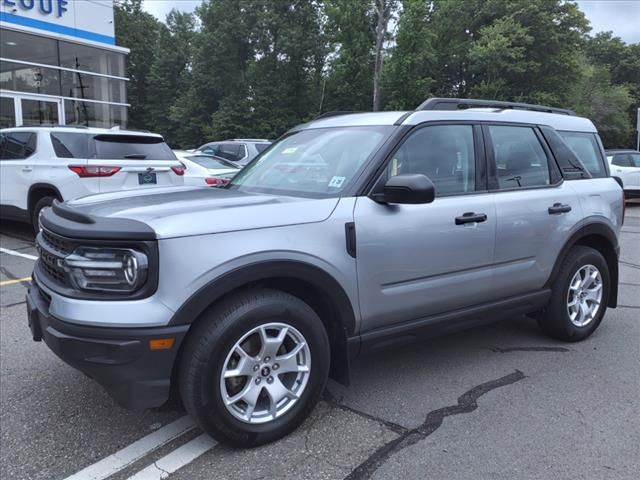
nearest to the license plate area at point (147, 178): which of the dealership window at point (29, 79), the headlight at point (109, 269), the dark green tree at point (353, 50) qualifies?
the headlight at point (109, 269)

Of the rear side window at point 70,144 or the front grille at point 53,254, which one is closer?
the front grille at point 53,254

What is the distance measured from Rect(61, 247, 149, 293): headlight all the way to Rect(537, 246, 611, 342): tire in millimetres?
3164

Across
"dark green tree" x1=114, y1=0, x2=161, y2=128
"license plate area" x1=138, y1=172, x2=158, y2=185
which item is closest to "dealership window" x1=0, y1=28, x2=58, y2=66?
"license plate area" x1=138, y1=172, x2=158, y2=185

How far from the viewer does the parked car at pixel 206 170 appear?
391 inches

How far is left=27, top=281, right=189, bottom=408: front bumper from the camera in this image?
2455 mm

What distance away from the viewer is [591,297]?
180 inches

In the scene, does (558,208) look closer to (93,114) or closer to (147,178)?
(147,178)

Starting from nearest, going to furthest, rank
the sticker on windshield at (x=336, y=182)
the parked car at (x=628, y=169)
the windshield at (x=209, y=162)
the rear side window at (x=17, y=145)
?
the sticker on windshield at (x=336, y=182) → the rear side window at (x=17, y=145) → the windshield at (x=209, y=162) → the parked car at (x=628, y=169)

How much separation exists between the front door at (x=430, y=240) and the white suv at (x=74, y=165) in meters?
5.51

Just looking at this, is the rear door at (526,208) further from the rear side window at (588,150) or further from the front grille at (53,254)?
the front grille at (53,254)

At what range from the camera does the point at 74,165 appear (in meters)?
7.95

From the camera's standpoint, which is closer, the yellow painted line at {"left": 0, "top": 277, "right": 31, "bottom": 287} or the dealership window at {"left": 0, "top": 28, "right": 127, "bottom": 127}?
Result: the yellow painted line at {"left": 0, "top": 277, "right": 31, "bottom": 287}

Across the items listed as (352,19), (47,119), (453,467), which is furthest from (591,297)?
(352,19)

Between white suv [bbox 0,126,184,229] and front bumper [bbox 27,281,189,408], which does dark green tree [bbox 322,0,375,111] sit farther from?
front bumper [bbox 27,281,189,408]
